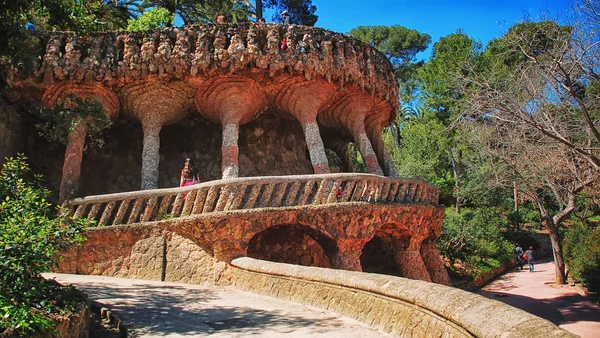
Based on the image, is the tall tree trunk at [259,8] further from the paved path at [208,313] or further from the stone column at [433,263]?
the paved path at [208,313]

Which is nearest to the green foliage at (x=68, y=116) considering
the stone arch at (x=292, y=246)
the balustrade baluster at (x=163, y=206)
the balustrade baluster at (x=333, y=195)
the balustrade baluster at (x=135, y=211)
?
the balustrade baluster at (x=135, y=211)

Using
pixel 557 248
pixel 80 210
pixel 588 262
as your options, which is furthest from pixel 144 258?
pixel 557 248

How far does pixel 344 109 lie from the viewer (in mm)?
12836

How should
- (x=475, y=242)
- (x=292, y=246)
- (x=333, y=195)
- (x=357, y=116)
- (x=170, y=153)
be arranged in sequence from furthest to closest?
(x=475, y=242) < (x=170, y=153) < (x=357, y=116) < (x=292, y=246) < (x=333, y=195)

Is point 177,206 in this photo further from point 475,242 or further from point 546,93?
point 475,242

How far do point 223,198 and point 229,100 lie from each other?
3.29 m

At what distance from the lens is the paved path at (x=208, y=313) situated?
15.4 feet

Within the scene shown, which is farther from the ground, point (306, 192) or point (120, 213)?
point (306, 192)

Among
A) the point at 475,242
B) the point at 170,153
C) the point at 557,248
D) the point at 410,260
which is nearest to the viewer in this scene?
the point at 410,260

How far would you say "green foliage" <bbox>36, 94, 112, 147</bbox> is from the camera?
9.20 m

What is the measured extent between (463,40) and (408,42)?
9.79 metres

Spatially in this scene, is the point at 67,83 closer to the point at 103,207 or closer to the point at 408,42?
the point at 103,207

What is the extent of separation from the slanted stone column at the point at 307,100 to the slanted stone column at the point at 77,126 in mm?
3723

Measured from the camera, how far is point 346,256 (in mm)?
9383
